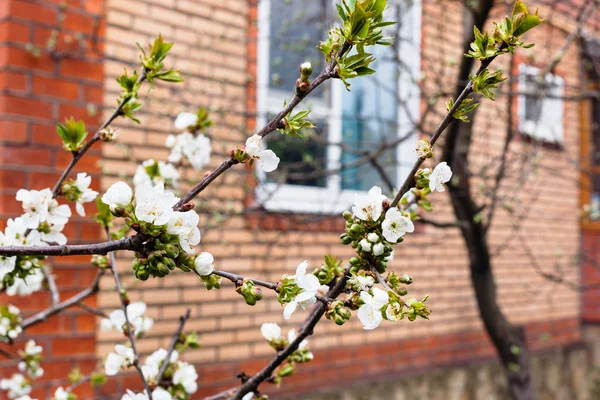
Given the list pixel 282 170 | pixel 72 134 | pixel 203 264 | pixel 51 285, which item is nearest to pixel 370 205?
pixel 203 264

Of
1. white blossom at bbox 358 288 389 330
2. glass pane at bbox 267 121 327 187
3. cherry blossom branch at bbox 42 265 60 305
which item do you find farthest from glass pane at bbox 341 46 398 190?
white blossom at bbox 358 288 389 330

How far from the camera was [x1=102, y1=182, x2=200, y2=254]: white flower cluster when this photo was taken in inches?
36.9

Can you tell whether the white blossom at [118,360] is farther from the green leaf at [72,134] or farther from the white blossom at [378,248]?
the white blossom at [378,248]

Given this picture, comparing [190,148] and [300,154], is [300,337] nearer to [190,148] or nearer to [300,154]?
[190,148]

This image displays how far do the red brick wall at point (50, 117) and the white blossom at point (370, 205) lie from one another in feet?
7.31

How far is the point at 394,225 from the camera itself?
104 cm

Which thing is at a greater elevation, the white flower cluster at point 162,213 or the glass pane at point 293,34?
the glass pane at point 293,34

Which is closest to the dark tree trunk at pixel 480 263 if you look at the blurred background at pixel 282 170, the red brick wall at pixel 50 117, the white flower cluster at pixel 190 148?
the blurred background at pixel 282 170

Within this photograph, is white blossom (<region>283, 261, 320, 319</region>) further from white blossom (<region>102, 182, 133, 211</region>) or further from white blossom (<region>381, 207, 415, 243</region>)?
white blossom (<region>102, 182, 133, 211</region>)

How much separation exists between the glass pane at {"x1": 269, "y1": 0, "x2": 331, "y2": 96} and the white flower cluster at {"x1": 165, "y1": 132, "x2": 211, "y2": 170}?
202 cm

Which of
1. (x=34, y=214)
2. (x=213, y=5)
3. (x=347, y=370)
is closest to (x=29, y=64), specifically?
(x=213, y=5)

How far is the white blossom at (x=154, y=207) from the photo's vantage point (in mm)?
935

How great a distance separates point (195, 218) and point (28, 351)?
3.85 feet

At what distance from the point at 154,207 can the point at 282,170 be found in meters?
2.68
